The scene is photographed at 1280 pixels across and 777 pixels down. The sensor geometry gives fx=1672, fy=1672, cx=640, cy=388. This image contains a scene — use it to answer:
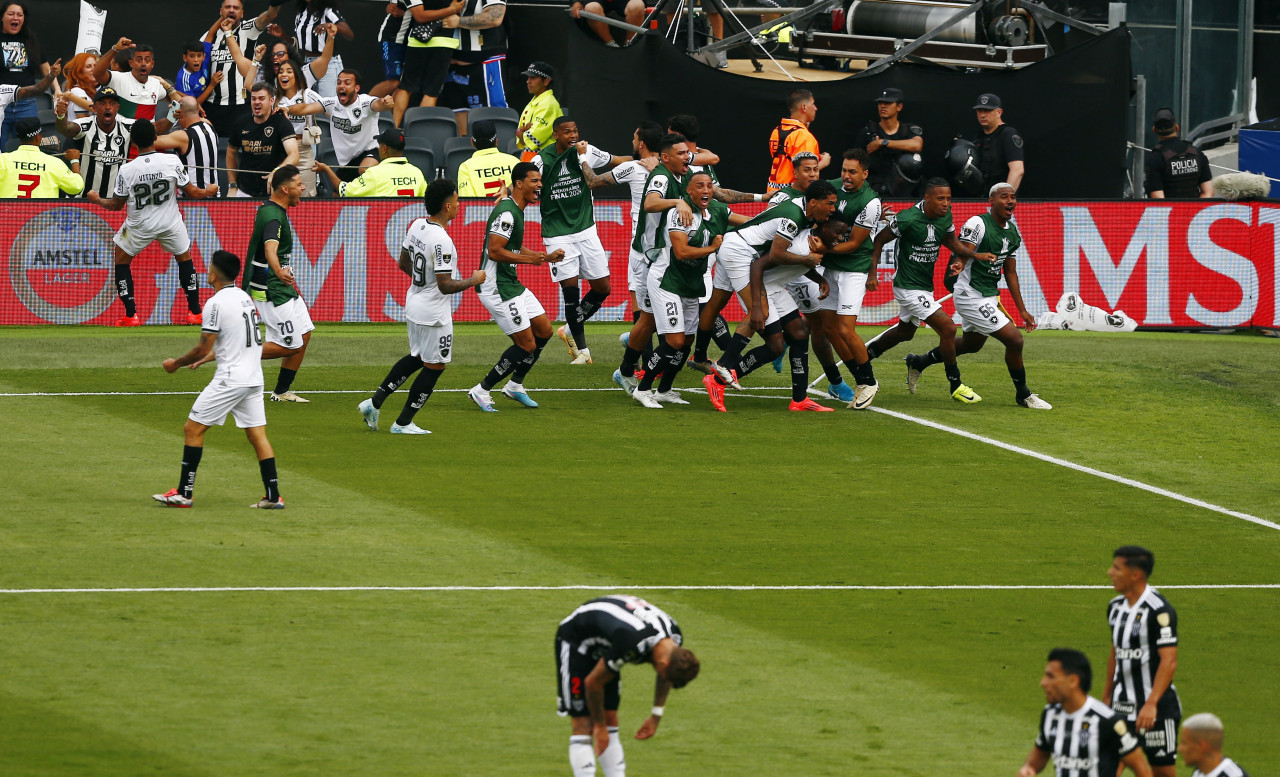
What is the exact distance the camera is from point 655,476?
14.3 m

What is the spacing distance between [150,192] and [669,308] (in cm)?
759

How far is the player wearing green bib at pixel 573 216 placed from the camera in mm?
18359

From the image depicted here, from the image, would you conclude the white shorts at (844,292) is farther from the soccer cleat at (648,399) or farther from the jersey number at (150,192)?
the jersey number at (150,192)

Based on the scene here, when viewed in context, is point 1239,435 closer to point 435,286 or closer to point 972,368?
point 972,368

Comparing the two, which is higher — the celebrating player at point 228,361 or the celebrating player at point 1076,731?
the celebrating player at point 228,361

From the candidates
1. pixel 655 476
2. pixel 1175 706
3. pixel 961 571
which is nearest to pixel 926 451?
pixel 655 476

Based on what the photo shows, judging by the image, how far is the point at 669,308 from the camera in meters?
16.2

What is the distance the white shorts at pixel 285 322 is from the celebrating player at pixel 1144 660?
10.2 meters

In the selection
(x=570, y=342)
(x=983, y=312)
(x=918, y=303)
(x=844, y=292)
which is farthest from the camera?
(x=570, y=342)

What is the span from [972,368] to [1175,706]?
12634mm

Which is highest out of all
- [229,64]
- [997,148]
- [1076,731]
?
[229,64]

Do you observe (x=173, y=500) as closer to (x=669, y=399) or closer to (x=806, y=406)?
(x=669, y=399)

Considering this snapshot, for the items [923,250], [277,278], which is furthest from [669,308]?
[277,278]

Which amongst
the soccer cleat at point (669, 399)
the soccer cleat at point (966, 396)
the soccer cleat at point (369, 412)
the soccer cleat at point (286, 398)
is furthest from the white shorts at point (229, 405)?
the soccer cleat at point (966, 396)
